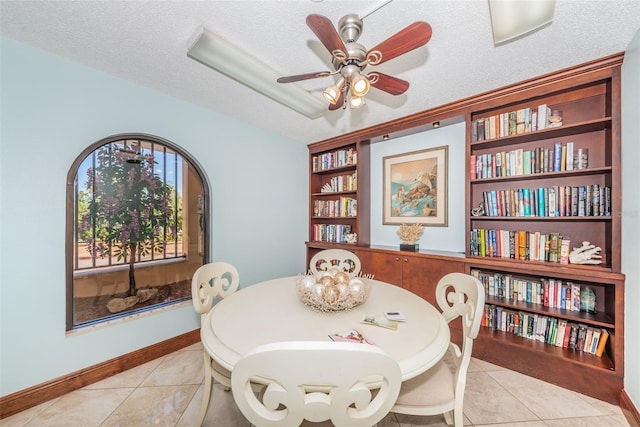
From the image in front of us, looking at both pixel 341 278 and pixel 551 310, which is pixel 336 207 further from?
pixel 551 310

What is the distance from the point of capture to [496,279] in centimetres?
226

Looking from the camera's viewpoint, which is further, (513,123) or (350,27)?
(513,123)

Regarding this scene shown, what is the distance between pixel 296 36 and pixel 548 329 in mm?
2936

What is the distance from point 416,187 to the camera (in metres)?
2.99

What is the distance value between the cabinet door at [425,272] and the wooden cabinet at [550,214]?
24 centimetres

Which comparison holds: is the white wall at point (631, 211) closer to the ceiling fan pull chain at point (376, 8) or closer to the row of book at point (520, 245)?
the row of book at point (520, 245)

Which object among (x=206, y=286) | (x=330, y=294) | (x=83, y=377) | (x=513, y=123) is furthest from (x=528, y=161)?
(x=83, y=377)

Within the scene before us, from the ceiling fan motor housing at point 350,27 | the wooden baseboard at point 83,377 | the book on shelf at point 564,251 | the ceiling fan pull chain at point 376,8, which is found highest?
the ceiling fan pull chain at point 376,8

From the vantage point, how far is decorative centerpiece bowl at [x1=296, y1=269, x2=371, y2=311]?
1.39 m

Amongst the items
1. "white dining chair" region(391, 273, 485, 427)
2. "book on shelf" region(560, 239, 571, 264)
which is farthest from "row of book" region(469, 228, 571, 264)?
"white dining chair" region(391, 273, 485, 427)

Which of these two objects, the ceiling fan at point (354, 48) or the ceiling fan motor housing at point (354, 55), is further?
the ceiling fan motor housing at point (354, 55)

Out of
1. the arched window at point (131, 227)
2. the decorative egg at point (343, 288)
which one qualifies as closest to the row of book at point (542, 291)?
the decorative egg at point (343, 288)

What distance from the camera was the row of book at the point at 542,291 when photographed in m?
1.94

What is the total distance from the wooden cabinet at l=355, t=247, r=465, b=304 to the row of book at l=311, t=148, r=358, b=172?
1.22 metres
